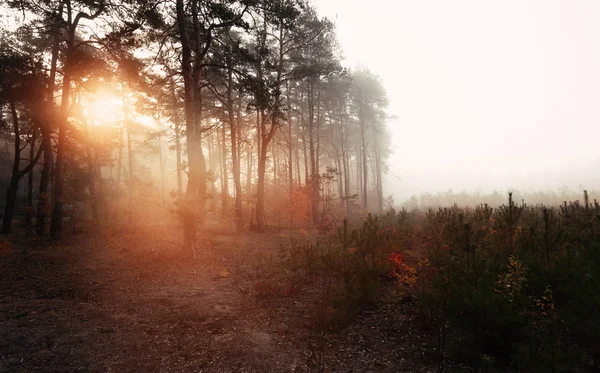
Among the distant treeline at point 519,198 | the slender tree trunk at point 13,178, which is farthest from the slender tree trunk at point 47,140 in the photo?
the distant treeline at point 519,198

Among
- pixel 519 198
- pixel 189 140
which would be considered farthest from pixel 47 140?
pixel 519 198

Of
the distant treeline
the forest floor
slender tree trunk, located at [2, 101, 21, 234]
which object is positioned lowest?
the forest floor

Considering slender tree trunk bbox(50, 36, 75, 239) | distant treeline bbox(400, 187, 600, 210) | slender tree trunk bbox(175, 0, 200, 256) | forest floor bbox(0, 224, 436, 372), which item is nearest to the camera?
forest floor bbox(0, 224, 436, 372)

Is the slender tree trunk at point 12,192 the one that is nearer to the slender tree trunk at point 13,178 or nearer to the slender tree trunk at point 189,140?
the slender tree trunk at point 13,178

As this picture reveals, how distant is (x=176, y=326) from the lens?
17.2 feet

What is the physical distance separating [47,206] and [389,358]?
49.3ft

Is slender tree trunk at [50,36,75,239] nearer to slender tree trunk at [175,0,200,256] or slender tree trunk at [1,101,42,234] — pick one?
slender tree trunk at [1,101,42,234]

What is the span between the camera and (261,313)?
5902 millimetres

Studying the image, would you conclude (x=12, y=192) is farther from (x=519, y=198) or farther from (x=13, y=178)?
(x=519, y=198)

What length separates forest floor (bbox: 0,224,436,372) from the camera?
423cm

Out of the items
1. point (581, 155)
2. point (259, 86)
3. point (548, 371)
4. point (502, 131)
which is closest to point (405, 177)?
point (581, 155)

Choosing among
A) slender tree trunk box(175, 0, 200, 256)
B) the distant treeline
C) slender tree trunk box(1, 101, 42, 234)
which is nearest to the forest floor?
slender tree trunk box(175, 0, 200, 256)

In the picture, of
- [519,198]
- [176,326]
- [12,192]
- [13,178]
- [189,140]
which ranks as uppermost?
[189,140]

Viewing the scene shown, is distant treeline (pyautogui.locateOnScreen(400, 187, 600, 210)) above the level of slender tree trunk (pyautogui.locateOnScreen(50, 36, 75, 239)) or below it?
below
